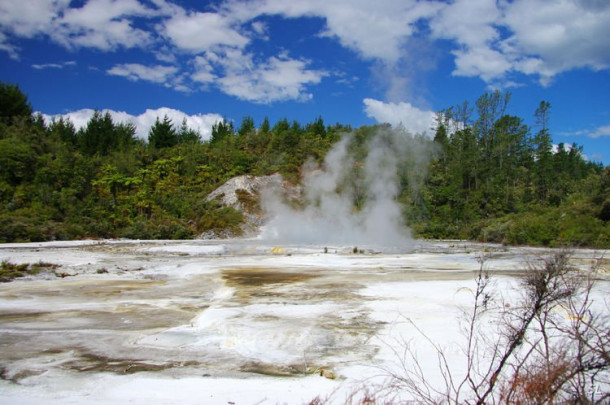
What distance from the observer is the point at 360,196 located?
31.0 metres

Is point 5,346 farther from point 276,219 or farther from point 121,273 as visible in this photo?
point 276,219

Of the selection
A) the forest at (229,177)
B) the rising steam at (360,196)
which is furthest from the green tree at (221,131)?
the rising steam at (360,196)

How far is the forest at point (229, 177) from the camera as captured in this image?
99.9 feet

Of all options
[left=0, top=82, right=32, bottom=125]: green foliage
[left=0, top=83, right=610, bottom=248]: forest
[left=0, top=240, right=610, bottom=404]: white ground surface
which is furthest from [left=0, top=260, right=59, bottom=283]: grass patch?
[left=0, top=82, right=32, bottom=125]: green foliage

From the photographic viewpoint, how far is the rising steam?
99.1 ft

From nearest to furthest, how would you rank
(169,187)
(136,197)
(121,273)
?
(121,273), (136,197), (169,187)

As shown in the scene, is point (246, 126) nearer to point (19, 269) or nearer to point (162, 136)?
point (162, 136)

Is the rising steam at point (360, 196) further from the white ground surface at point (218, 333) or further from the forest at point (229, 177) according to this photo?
the white ground surface at point (218, 333)

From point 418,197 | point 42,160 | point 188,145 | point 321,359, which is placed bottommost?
point 321,359

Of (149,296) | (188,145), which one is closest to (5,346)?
(149,296)

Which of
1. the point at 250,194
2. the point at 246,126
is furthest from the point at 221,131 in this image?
the point at 250,194

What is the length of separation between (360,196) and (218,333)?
24.9m

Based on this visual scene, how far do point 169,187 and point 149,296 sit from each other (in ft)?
114

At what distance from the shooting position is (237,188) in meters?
40.5
